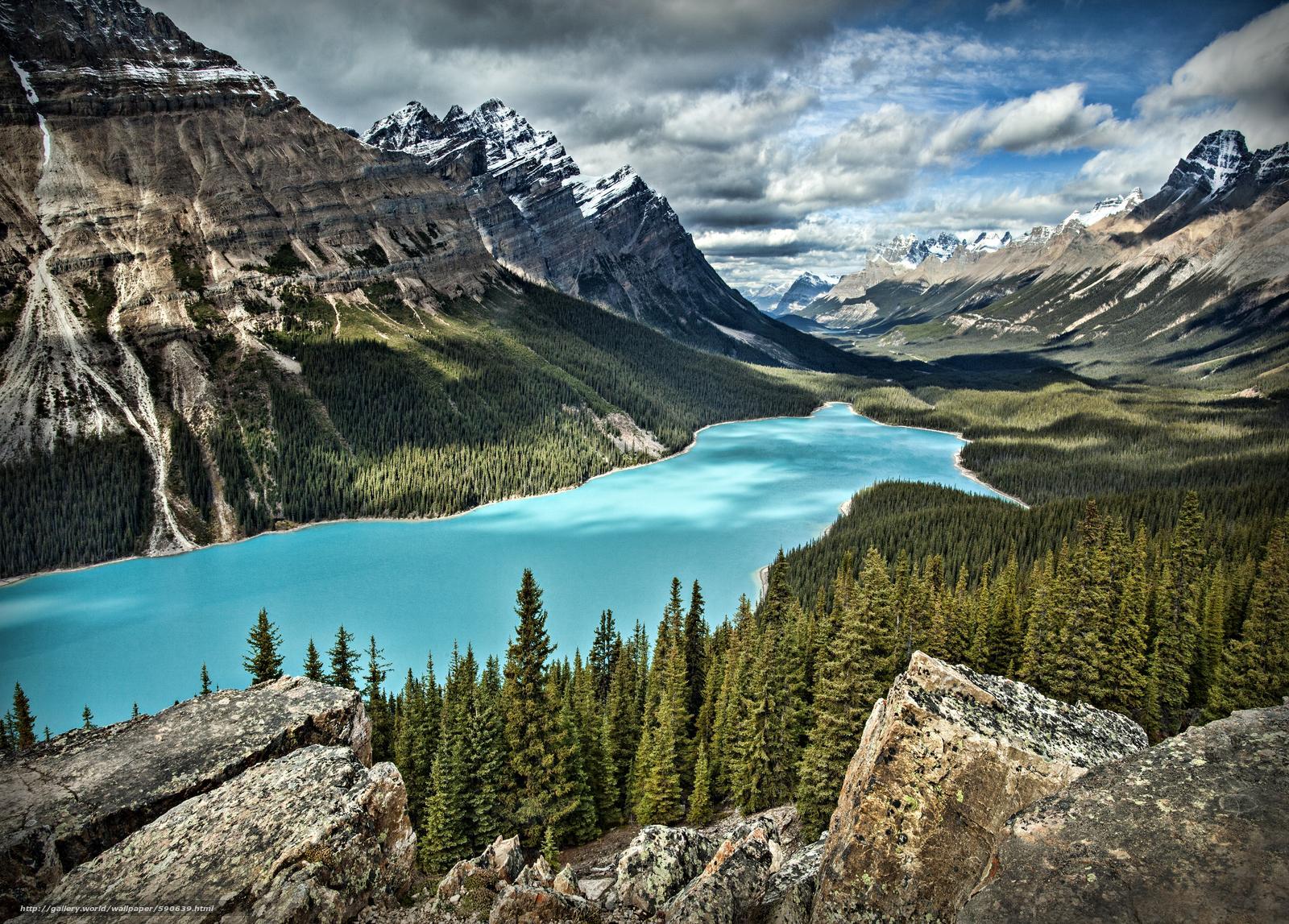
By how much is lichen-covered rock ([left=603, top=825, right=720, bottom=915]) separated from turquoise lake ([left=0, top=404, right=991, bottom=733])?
152 feet

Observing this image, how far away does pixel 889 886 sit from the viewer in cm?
910

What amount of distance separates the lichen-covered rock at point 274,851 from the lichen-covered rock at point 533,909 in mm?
1851

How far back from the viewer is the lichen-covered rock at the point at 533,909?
34.9 feet

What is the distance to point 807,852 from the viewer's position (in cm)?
1393

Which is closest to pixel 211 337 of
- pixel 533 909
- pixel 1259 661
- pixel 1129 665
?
pixel 533 909

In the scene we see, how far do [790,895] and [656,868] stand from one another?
3.81 meters

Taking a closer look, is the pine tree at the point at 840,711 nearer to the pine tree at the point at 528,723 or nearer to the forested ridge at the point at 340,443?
the pine tree at the point at 528,723

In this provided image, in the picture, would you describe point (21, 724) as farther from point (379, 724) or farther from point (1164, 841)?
point (1164, 841)

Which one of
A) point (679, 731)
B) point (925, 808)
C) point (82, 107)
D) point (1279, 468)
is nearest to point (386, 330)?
point (82, 107)

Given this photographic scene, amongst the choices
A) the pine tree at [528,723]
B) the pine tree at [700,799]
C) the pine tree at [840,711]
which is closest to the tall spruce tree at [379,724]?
the pine tree at [528,723]

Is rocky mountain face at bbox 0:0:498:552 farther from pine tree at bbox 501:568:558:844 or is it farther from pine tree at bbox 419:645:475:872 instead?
pine tree at bbox 501:568:558:844

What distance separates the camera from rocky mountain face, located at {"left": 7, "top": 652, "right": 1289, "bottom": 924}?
6.47m

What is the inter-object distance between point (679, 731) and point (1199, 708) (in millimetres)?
28164

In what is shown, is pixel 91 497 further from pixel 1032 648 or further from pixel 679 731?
pixel 1032 648
